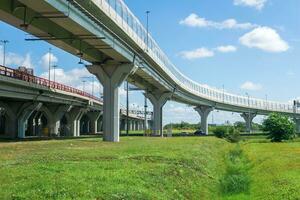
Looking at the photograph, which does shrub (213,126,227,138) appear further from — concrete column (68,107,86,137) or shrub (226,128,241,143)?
concrete column (68,107,86,137)

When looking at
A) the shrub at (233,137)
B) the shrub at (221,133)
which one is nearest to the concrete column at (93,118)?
the shrub at (221,133)

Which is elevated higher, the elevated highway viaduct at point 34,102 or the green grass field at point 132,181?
the elevated highway viaduct at point 34,102

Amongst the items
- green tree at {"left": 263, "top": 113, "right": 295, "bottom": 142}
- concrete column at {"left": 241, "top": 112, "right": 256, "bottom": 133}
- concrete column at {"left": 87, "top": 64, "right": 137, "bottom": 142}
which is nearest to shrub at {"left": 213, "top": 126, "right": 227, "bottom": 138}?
green tree at {"left": 263, "top": 113, "right": 295, "bottom": 142}

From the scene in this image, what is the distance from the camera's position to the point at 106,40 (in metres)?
51.1

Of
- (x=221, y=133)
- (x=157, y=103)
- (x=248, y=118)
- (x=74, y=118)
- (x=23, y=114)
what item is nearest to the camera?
(x=23, y=114)

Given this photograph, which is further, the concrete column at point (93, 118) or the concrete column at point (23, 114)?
the concrete column at point (93, 118)

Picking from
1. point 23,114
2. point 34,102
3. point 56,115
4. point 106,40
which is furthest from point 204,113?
point 106,40

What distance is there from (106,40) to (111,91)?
1291 centimetres

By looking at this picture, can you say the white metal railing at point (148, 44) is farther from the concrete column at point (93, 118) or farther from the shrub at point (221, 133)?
the concrete column at point (93, 118)

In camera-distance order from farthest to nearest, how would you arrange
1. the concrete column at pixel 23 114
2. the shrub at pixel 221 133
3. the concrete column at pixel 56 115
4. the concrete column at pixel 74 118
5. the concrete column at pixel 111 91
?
the concrete column at pixel 74 118 → the shrub at pixel 221 133 → the concrete column at pixel 56 115 → the concrete column at pixel 23 114 → the concrete column at pixel 111 91

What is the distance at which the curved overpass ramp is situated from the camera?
38750 mm

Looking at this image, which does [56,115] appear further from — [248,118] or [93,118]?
[248,118]

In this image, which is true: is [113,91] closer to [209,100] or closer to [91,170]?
[91,170]

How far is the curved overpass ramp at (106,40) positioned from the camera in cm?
3875
